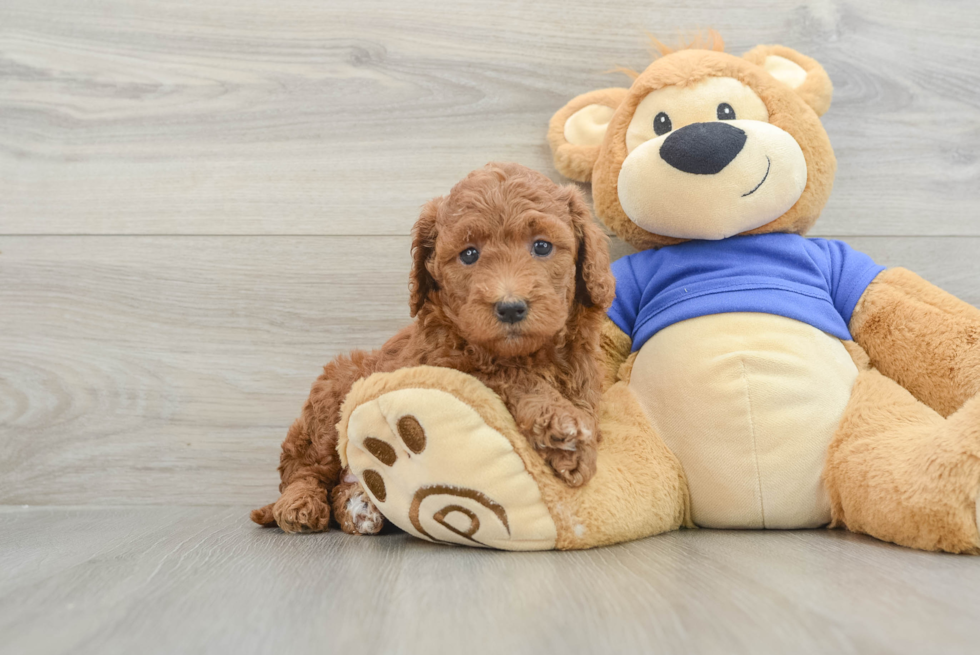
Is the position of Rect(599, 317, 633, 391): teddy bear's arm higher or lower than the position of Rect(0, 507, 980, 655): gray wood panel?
higher

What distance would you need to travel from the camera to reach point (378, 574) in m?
0.75

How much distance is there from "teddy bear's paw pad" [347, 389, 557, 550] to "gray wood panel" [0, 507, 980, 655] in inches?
1.4

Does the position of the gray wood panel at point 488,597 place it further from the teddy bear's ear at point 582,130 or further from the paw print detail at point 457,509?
the teddy bear's ear at point 582,130

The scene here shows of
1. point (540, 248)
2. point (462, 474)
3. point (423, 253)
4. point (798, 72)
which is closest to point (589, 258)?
point (540, 248)

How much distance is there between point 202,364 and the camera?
4.23ft

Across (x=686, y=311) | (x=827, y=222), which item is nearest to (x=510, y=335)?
(x=686, y=311)

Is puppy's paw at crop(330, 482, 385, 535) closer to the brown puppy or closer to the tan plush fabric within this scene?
the brown puppy

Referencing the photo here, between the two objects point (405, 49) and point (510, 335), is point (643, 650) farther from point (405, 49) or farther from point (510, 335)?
point (405, 49)

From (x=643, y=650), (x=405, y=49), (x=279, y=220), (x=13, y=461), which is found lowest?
(x=13, y=461)

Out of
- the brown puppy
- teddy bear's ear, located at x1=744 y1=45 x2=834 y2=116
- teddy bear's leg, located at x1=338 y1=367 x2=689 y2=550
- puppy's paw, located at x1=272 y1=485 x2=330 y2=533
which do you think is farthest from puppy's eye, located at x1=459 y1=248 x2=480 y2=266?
teddy bear's ear, located at x1=744 y1=45 x2=834 y2=116

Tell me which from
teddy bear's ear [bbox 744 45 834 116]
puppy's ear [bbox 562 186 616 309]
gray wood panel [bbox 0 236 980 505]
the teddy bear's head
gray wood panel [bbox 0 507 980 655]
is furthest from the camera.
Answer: gray wood panel [bbox 0 236 980 505]

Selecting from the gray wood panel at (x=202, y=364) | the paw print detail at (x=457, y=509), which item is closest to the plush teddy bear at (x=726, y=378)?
the paw print detail at (x=457, y=509)

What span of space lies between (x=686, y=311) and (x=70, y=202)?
3.73 feet

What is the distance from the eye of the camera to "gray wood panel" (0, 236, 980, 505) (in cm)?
129
